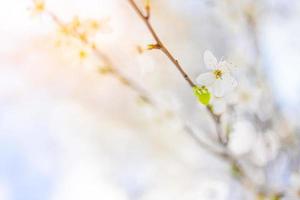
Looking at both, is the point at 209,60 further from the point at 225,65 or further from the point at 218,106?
the point at 218,106

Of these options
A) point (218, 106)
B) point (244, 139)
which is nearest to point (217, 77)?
point (218, 106)

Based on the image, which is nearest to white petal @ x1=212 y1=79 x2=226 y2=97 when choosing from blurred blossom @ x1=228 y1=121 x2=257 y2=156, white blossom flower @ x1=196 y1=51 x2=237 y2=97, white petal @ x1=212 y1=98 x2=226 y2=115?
white blossom flower @ x1=196 y1=51 x2=237 y2=97

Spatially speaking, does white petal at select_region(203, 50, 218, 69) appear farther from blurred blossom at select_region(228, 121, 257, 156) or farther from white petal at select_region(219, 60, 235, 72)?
blurred blossom at select_region(228, 121, 257, 156)

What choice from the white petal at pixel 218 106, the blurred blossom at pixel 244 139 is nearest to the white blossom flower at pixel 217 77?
the white petal at pixel 218 106

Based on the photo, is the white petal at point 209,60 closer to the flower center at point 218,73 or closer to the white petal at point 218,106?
the flower center at point 218,73

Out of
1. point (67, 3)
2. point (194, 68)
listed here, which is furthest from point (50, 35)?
point (194, 68)

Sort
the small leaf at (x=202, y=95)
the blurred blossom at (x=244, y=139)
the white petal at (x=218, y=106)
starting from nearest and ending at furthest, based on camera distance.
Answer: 1. the small leaf at (x=202, y=95)
2. the white petal at (x=218, y=106)
3. the blurred blossom at (x=244, y=139)

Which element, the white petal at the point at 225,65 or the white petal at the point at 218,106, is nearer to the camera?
the white petal at the point at 225,65
